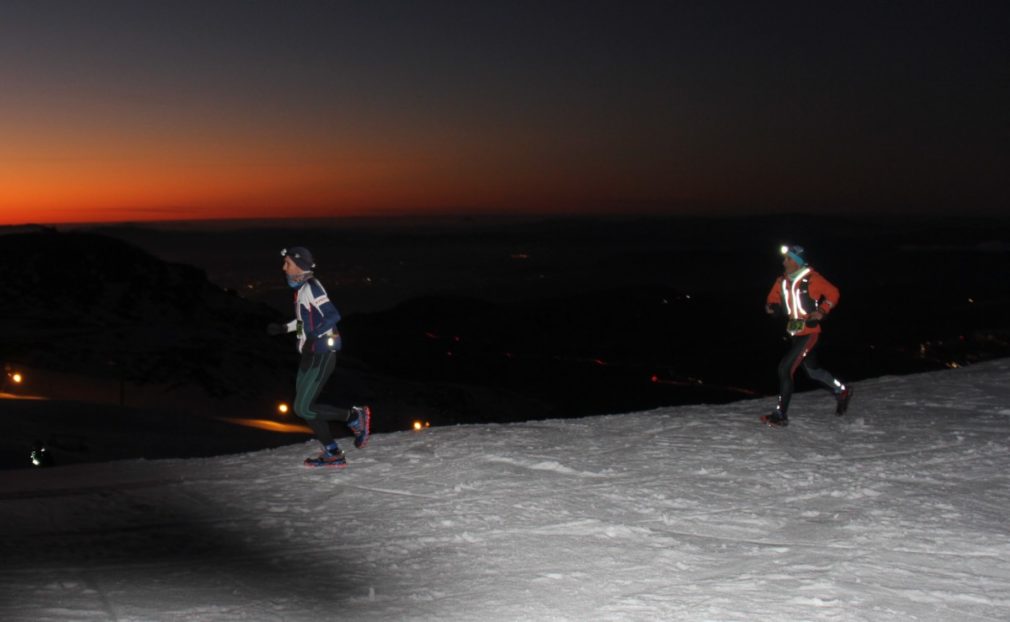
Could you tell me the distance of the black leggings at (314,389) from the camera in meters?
9.26

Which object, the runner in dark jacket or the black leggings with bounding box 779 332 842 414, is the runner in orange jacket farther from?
the runner in dark jacket

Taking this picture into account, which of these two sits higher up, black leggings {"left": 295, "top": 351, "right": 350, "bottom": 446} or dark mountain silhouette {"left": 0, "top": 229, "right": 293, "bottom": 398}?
black leggings {"left": 295, "top": 351, "right": 350, "bottom": 446}

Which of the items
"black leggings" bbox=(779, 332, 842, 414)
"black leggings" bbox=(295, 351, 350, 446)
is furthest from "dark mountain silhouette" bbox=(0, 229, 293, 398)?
"black leggings" bbox=(779, 332, 842, 414)

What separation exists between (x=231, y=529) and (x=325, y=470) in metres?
2.06

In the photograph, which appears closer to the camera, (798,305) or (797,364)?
(798,305)

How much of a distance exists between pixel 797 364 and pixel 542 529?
16.4 ft

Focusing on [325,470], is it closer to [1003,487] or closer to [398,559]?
[398,559]

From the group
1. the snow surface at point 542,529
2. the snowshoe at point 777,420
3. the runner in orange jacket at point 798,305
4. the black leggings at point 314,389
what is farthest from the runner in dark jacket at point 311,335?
the snowshoe at point 777,420

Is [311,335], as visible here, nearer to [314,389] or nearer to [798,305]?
[314,389]

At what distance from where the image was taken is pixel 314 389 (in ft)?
30.5

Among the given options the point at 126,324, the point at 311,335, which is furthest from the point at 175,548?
the point at 126,324

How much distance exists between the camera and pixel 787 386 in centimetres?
1112

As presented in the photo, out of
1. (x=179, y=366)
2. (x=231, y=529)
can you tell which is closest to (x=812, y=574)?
(x=231, y=529)

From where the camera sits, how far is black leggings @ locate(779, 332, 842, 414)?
1094 centimetres
